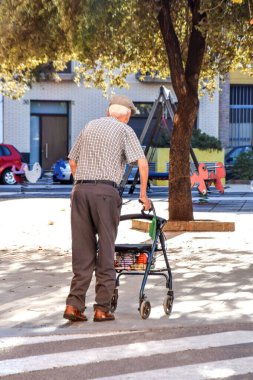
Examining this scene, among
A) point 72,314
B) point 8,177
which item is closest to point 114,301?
point 72,314

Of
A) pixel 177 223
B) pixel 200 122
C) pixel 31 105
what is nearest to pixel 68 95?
pixel 31 105

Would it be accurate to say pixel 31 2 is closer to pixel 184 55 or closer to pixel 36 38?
pixel 36 38

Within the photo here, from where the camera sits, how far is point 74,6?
1756cm

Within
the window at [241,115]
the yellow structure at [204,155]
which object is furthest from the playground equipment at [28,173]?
the window at [241,115]

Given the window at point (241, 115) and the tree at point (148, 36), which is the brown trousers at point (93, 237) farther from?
the window at point (241, 115)

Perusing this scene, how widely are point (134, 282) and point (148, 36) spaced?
32.6 feet

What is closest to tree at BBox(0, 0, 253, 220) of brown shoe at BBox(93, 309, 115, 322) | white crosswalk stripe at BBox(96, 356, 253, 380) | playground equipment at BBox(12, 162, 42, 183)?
brown shoe at BBox(93, 309, 115, 322)

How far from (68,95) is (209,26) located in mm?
30928

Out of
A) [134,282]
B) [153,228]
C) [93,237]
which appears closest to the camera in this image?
[93,237]

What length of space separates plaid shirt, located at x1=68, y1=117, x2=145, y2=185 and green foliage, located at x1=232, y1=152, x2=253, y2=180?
31.3m

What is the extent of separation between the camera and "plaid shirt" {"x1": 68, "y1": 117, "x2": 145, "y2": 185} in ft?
30.4

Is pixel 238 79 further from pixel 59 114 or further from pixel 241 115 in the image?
pixel 59 114

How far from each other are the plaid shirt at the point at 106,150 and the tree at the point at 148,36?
7.42 metres

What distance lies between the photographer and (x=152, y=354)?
7793 millimetres
